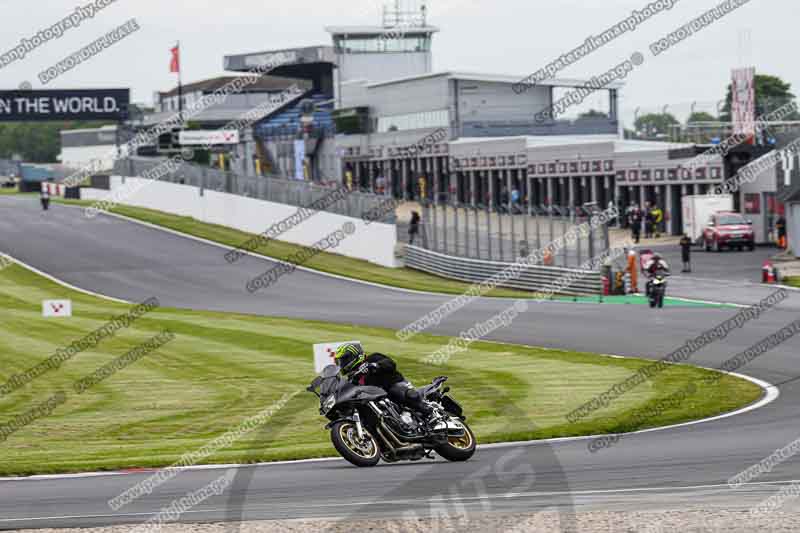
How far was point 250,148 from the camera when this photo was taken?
365 feet

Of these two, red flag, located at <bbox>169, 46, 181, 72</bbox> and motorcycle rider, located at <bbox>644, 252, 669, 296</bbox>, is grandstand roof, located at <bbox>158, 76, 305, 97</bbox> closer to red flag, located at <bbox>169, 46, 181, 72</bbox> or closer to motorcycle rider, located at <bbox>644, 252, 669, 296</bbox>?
red flag, located at <bbox>169, 46, 181, 72</bbox>

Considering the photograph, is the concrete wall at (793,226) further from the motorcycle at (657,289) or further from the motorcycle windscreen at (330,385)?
the motorcycle windscreen at (330,385)

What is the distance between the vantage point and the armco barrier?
44.9 metres

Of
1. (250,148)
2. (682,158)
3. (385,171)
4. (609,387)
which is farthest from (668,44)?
(250,148)

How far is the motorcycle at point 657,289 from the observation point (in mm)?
37188

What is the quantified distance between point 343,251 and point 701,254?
15.6 meters

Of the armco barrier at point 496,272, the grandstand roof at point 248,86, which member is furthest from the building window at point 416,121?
the grandstand roof at point 248,86

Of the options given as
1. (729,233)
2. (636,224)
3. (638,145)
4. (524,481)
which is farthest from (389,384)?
(638,145)

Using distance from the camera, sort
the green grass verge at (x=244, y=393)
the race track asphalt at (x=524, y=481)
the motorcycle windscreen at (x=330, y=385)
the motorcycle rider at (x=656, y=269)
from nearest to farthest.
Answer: the race track asphalt at (x=524, y=481) → the motorcycle windscreen at (x=330, y=385) → the green grass verge at (x=244, y=393) → the motorcycle rider at (x=656, y=269)

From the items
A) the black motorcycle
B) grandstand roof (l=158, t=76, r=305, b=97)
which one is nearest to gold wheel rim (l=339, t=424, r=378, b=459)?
the black motorcycle

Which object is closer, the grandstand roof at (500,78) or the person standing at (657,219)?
the person standing at (657,219)

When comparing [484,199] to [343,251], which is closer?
[343,251]

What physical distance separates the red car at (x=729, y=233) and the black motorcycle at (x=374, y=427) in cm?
4611

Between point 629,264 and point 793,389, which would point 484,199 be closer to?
point 629,264
